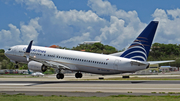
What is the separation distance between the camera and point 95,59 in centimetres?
5256

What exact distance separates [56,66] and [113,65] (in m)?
12.1

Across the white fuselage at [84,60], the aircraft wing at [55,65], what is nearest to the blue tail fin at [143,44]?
the white fuselage at [84,60]

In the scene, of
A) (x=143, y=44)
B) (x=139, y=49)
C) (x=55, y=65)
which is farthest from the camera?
(x=55, y=65)

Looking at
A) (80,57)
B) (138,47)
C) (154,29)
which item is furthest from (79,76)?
(154,29)

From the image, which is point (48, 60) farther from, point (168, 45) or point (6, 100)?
point (168, 45)

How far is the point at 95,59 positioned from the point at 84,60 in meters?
2.49

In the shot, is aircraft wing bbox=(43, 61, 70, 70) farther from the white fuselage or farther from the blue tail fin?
the blue tail fin

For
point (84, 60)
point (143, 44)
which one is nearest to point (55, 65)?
point (84, 60)

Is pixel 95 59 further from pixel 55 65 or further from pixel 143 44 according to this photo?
pixel 143 44

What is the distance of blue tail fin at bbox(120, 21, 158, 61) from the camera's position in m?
48.4

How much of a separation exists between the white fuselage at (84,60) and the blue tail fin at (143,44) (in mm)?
1634

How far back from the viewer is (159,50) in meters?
189

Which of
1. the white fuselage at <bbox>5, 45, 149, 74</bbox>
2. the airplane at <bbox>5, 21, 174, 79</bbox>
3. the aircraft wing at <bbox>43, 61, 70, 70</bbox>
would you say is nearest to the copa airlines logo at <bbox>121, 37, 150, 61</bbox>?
the airplane at <bbox>5, 21, 174, 79</bbox>

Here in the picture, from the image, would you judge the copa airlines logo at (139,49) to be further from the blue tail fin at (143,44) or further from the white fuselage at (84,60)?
the white fuselage at (84,60)
